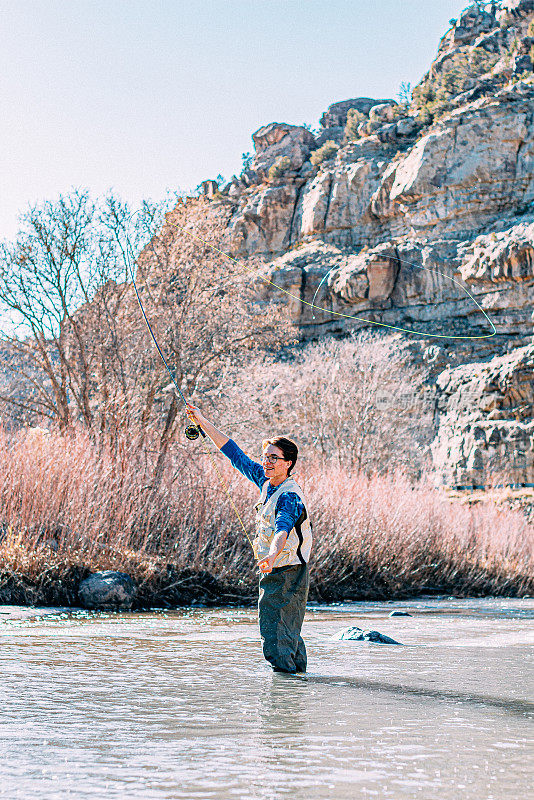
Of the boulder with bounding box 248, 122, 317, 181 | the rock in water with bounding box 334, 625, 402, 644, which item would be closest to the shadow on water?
the rock in water with bounding box 334, 625, 402, 644

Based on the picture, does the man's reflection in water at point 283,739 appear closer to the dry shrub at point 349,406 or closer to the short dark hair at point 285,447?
the short dark hair at point 285,447

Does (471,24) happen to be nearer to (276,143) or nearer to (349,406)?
(276,143)

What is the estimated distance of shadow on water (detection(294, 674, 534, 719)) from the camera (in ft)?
17.5

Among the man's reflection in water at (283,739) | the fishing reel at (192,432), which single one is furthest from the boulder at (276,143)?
the man's reflection in water at (283,739)

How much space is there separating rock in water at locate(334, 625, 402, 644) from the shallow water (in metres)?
0.28

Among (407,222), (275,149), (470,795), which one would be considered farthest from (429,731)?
(275,149)

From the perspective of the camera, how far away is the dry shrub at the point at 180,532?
1325cm

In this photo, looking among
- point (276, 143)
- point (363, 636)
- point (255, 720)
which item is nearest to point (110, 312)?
point (363, 636)

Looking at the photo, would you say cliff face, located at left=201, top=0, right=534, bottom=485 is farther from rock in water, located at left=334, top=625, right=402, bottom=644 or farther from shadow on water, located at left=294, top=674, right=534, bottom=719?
shadow on water, located at left=294, top=674, right=534, bottom=719

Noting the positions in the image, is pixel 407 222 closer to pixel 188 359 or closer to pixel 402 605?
pixel 188 359

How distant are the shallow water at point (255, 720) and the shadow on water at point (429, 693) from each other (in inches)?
0.5

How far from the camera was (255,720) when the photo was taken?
4.73 metres

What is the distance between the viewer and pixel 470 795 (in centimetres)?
332

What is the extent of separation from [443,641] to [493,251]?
54.5 m
